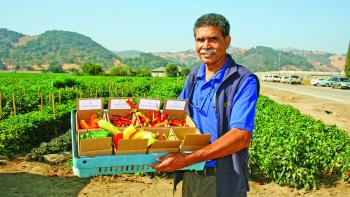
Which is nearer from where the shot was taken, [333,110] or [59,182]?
[59,182]

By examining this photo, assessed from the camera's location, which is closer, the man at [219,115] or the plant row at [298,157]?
the man at [219,115]

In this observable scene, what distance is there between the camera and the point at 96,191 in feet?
22.5

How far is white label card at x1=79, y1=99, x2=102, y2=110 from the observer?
3191 mm

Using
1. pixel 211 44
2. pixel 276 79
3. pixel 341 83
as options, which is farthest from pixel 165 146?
pixel 276 79

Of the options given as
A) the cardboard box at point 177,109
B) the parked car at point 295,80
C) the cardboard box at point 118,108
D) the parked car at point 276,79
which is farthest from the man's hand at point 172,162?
the parked car at point 276,79

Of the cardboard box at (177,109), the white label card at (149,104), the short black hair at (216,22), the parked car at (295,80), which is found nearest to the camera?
the short black hair at (216,22)

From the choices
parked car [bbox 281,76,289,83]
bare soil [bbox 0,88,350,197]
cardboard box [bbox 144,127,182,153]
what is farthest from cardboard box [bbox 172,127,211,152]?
parked car [bbox 281,76,289,83]

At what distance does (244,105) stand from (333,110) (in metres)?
18.2

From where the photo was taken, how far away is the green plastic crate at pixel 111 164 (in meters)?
2.36

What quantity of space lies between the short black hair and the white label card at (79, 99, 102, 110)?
3.84 feet

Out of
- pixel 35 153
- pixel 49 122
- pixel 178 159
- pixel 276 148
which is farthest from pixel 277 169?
pixel 49 122

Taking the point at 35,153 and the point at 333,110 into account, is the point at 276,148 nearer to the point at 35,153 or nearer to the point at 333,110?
the point at 35,153

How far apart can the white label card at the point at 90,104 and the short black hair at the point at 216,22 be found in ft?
3.84

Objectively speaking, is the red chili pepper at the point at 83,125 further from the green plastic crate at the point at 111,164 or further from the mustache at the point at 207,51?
the mustache at the point at 207,51
